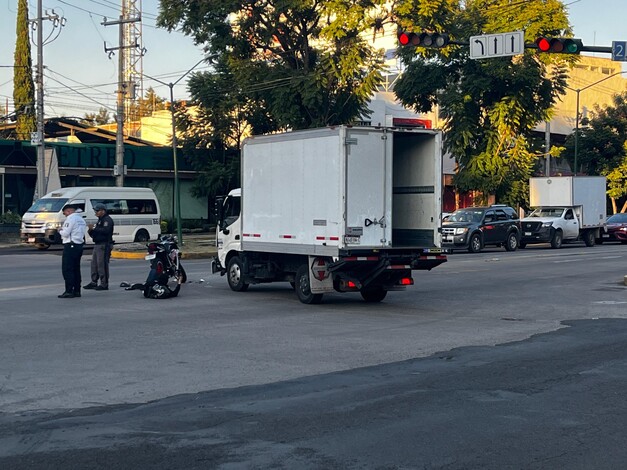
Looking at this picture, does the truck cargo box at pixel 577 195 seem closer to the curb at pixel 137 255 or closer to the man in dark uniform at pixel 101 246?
the curb at pixel 137 255

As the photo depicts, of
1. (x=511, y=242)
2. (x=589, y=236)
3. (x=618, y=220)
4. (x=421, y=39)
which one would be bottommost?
(x=511, y=242)

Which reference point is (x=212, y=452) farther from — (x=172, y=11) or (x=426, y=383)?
(x=172, y=11)

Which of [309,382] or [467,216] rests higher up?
[467,216]

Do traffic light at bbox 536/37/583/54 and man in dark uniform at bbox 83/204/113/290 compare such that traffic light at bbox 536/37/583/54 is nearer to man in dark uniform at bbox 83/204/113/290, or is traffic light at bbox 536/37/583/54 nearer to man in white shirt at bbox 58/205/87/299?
man in dark uniform at bbox 83/204/113/290

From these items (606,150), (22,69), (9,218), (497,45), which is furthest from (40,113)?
(606,150)

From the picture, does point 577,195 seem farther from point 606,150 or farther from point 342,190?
point 342,190

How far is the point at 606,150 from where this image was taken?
204 ft

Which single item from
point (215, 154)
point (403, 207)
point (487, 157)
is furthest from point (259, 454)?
point (215, 154)

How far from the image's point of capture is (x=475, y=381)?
400 inches

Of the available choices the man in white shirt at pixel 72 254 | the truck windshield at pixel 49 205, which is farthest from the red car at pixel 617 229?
the man in white shirt at pixel 72 254

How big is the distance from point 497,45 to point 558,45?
1351 millimetres

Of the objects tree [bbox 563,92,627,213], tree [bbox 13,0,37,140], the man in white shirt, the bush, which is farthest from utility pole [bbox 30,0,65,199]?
tree [bbox 563,92,627,213]

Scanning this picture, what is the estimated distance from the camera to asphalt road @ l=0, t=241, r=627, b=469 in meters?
7.11

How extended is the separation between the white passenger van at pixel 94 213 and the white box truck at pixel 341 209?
59.4 ft
